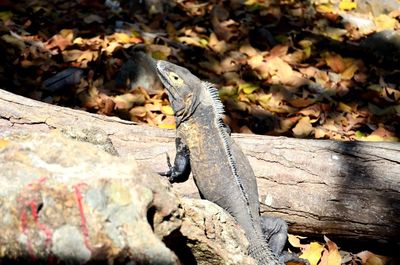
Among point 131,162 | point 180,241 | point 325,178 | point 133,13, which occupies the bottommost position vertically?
point 133,13

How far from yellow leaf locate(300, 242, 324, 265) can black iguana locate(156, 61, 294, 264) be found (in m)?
0.25

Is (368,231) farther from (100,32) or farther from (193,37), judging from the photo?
(100,32)

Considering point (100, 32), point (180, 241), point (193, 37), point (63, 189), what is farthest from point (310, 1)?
point (63, 189)

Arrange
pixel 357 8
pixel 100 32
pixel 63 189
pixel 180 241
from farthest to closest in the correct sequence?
1. pixel 357 8
2. pixel 100 32
3. pixel 180 241
4. pixel 63 189

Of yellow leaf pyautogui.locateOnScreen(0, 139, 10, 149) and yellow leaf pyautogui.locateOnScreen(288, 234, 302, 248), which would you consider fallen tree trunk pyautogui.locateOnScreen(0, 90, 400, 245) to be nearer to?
yellow leaf pyautogui.locateOnScreen(288, 234, 302, 248)

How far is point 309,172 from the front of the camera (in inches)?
151

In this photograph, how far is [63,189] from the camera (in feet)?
7.55

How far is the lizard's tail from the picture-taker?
3434 mm

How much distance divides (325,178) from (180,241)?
4.77 feet

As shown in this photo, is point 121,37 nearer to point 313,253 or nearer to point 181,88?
point 181,88

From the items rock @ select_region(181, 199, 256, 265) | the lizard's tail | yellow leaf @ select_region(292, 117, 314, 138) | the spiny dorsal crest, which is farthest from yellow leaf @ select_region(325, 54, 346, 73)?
rock @ select_region(181, 199, 256, 265)

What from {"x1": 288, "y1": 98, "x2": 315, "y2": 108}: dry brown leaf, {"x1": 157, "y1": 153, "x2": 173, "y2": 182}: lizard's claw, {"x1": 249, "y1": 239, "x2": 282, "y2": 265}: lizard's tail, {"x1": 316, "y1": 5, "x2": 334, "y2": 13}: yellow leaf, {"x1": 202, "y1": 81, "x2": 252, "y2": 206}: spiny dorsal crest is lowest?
{"x1": 288, "y1": 98, "x2": 315, "y2": 108}: dry brown leaf

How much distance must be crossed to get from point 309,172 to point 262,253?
0.73m

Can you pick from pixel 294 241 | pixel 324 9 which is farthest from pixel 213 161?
pixel 324 9
